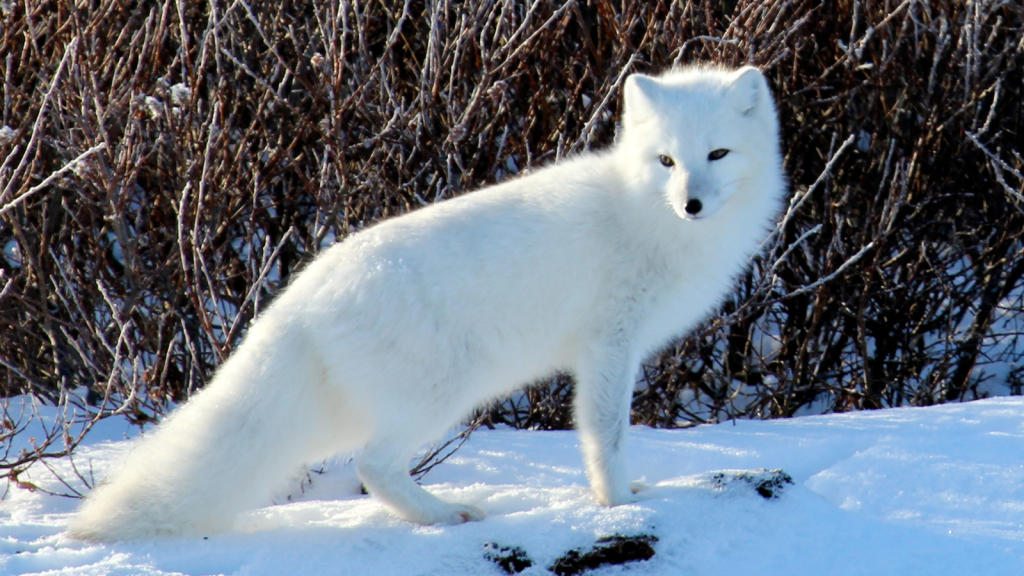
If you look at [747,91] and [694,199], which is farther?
[747,91]

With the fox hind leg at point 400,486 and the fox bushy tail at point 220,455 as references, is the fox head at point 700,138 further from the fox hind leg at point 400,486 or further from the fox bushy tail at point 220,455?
the fox bushy tail at point 220,455

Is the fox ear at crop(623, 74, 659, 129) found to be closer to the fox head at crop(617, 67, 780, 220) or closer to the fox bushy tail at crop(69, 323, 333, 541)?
the fox head at crop(617, 67, 780, 220)

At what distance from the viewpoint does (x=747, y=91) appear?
114 inches

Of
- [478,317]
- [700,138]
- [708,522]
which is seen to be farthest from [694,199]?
[708,522]

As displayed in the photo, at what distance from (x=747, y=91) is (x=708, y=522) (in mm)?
1380

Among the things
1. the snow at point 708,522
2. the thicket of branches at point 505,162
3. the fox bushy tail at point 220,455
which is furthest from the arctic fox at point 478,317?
the thicket of branches at point 505,162

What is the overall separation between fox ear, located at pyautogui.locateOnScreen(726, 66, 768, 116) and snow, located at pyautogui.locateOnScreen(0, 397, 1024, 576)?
1175mm

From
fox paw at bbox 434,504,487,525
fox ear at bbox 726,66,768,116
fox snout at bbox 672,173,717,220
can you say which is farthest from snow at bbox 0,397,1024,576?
fox ear at bbox 726,66,768,116

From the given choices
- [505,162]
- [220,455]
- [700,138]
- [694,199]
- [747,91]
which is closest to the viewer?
[220,455]

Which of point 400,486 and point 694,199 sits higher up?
point 694,199

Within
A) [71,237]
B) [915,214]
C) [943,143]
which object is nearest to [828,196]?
[915,214]

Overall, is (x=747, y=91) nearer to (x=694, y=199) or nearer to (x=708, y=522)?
(x=694, y=199)

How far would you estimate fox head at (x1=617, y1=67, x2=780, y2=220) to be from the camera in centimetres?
266

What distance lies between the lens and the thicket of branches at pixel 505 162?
422 centimetres
